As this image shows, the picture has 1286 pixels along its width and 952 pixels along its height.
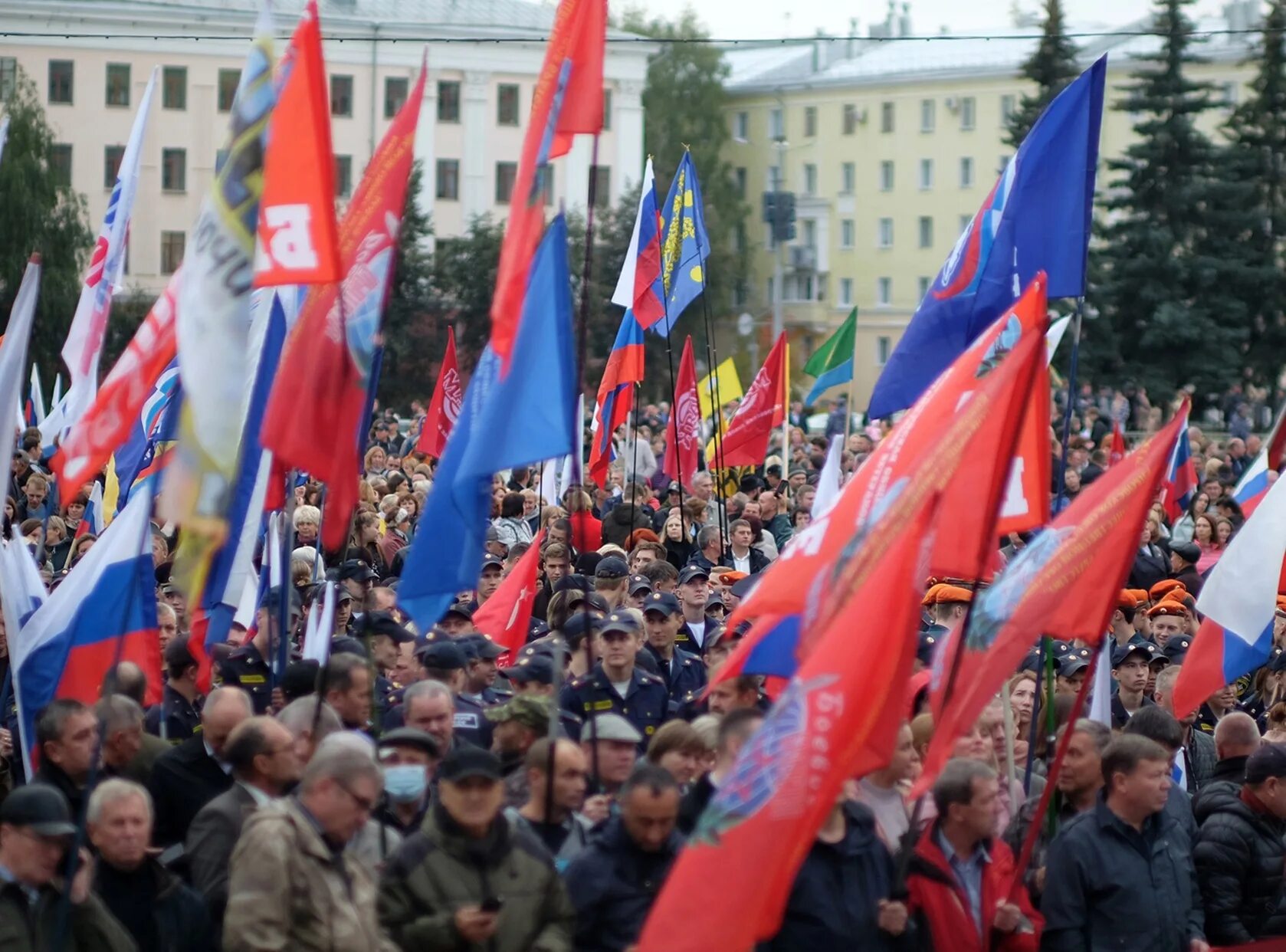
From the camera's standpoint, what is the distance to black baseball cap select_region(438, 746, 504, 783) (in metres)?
5.90

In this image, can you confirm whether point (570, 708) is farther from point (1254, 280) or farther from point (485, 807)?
point (1254, 280)

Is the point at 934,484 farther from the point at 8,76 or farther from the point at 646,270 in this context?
the point at 8,76

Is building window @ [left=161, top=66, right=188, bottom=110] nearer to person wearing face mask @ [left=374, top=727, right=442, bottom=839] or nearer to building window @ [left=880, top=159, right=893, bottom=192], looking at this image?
building window @ [left=880, top=159, right=893, bottom=192]

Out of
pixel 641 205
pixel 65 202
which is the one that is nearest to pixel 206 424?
pixel 641 205

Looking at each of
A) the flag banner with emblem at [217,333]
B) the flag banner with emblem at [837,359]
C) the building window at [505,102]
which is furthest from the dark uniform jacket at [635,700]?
the building window at [505,102]

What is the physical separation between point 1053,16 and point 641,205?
30930 millimetres

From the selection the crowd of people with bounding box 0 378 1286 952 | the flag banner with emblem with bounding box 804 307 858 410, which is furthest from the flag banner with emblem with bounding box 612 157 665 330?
the flag banner with emblem with bounding box 804 307 858 410

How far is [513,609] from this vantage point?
10984 mm

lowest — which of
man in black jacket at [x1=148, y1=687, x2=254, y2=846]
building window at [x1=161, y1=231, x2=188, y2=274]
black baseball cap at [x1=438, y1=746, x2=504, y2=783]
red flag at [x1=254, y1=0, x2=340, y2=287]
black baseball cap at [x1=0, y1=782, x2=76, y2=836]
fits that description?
building window at [x1=161, y1=231, x2=188, y2=274]

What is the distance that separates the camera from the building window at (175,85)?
60281 millimetres

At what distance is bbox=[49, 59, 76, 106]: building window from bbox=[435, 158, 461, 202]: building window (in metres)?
10.5

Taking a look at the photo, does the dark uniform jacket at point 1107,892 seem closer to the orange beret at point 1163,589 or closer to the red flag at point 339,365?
the red flag at point 339,365

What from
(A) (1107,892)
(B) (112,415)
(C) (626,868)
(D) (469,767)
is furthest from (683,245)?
Result: (D) (469,767)

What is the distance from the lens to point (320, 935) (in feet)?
18.3
